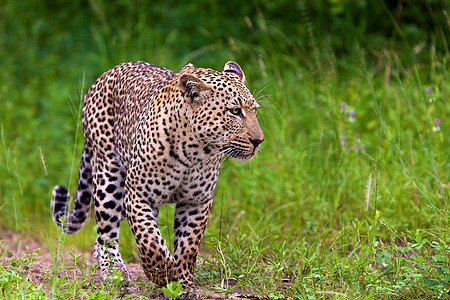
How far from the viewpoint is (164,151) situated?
4.55 m

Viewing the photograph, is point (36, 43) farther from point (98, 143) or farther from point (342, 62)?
point (98, 143)

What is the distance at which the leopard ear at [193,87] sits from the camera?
4.40 metres

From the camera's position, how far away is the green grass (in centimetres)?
458

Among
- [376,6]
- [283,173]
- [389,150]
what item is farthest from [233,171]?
[376,6]

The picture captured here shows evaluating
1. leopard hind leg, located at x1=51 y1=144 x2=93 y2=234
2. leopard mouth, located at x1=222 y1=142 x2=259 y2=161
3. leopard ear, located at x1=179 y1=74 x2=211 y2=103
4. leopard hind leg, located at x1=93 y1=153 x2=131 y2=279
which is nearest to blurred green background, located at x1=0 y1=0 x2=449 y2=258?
leopard hind leg, located at x1=51 y1=144 x2=93 y2=234

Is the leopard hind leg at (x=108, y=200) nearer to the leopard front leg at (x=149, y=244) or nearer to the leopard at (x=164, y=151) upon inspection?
the leopard at (x=164, y=151)

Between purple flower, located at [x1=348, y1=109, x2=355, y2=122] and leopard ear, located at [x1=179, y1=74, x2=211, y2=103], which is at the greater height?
leopard ear, located at [x1=179, y1=74, x2=211, y2=103]

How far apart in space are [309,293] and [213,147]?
3.79 feet

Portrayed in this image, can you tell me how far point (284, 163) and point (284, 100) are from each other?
43.4 inches

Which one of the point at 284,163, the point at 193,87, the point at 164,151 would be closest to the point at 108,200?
the point at 164,151

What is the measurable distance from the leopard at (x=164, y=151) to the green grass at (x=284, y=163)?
237 mm

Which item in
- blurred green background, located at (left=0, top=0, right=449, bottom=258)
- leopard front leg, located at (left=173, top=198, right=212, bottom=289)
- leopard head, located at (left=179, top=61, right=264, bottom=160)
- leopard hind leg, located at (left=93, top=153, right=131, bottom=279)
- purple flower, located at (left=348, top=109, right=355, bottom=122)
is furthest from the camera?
purple flower, located at (left=348, top=109, right=355, bottom=122)

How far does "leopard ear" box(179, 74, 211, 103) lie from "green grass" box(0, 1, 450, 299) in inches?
33.4

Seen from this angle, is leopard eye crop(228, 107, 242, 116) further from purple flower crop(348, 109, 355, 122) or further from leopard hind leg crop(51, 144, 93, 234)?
purple flower crop(348, 109, 355, 122)
